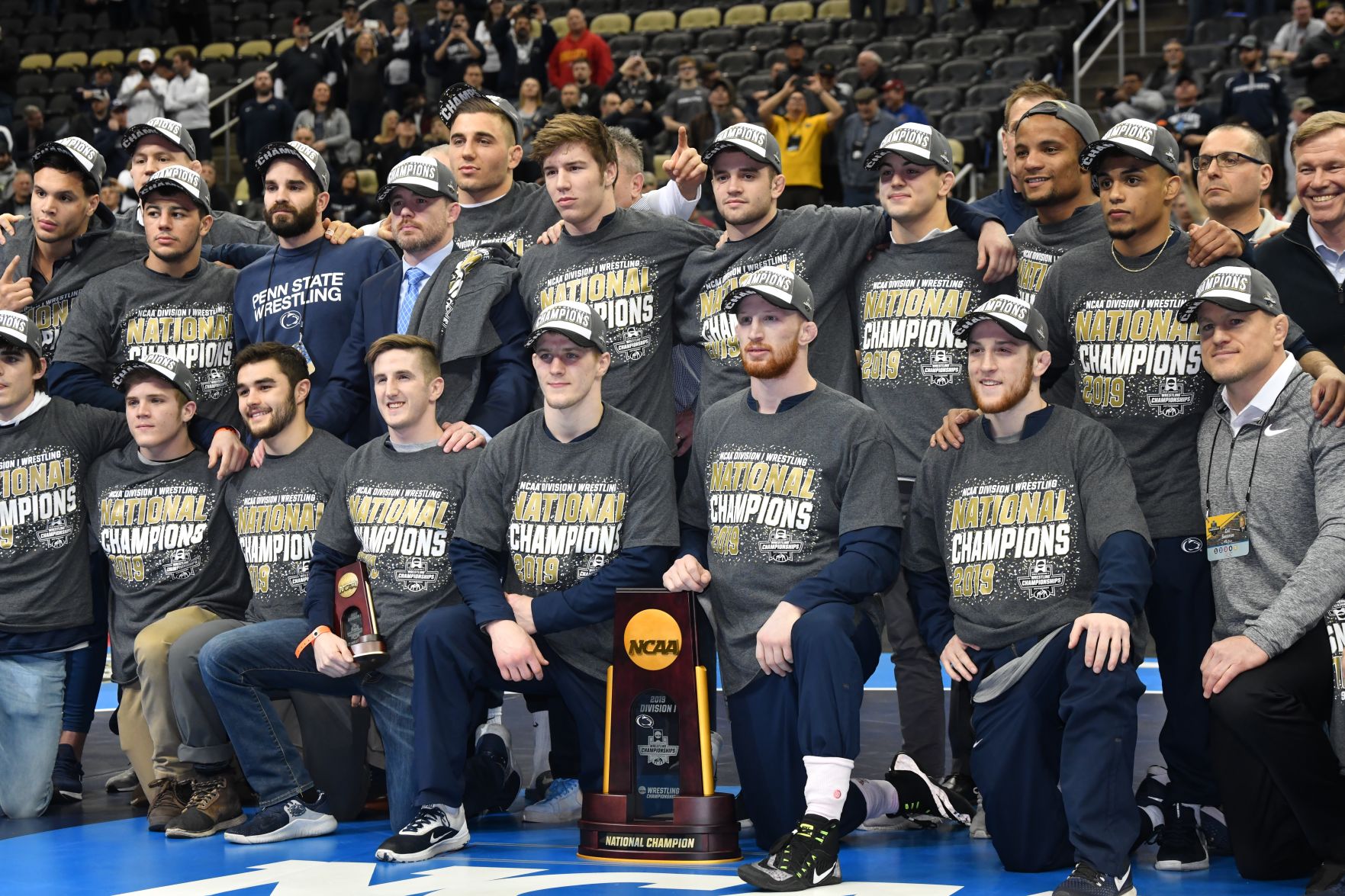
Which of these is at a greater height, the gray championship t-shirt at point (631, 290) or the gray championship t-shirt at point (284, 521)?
the gray championship t-shirt at point (631, 290)

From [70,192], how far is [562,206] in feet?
7.08

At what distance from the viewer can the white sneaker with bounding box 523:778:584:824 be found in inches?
214

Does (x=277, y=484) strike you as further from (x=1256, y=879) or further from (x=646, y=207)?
(x=1256, y=879)

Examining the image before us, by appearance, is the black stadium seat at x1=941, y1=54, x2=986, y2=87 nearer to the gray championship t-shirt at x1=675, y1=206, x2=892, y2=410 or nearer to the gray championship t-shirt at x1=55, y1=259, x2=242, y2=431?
the gray championship t-shirt at x1=675, y1=206, x2=892, y2=410

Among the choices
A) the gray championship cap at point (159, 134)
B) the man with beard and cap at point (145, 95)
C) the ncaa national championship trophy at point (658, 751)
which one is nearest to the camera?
the ncaa national championship trophy at point (658, 751)

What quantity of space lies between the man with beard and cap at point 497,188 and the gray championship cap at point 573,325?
0.93 m

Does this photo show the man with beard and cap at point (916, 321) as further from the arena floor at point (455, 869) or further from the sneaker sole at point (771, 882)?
the sneaker sole at point (771, 882)

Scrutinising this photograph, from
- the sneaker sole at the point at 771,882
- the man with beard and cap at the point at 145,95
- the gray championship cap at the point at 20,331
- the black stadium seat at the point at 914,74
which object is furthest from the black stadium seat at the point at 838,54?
the sneaker sole at the point at 771,882

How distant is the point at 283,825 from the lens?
518 centimetres

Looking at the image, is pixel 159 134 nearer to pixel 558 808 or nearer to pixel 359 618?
pixel 359 618

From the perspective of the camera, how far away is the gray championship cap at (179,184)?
6.02m

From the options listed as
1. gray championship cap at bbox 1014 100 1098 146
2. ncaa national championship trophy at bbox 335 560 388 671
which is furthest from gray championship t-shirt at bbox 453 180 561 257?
gray championship cap at bbox 1014 100 1098 146

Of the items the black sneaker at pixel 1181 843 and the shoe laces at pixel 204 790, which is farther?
the shoe laces at pixel 204 790

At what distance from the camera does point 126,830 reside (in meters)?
5.41
